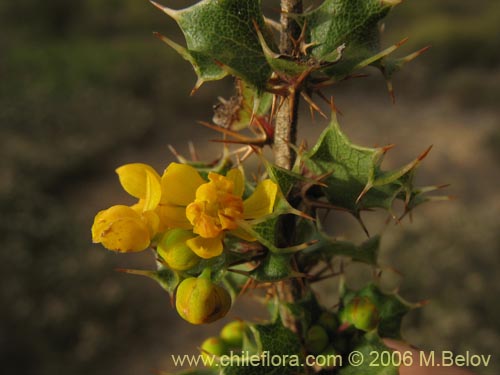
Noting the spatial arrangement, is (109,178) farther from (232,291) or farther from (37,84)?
(232,291)

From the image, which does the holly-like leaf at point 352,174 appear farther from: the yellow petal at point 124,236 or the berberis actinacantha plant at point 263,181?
the yellow petal at point 124,236

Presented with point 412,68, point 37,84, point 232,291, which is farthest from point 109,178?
point 232,291

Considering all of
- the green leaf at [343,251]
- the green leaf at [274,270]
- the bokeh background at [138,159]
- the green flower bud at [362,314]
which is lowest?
the bokeh background at [138,159]

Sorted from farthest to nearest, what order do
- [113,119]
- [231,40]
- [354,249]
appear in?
1. [113,119]
2. [354,249]
3. [231,40]

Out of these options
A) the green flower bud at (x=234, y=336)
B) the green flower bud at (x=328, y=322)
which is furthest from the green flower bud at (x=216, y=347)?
the green flower bud at (x=328, y=322)

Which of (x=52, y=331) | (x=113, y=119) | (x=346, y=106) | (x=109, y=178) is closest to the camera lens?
(x=52, y=331)

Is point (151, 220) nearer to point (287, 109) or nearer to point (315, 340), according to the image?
point (287, 109)

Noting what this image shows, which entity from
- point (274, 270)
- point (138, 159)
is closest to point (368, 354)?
point (274, 270)

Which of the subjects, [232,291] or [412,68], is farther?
[412,68]

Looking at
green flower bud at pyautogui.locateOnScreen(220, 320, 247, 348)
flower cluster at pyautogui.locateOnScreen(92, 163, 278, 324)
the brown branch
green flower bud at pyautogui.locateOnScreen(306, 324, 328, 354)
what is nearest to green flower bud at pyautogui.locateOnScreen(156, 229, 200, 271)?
flower cluster at pyautogui.locateOnScreen(92, 163, 278, 324)
